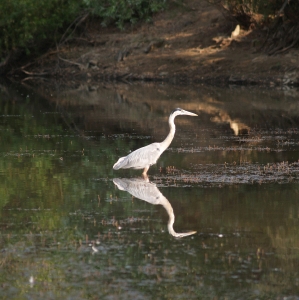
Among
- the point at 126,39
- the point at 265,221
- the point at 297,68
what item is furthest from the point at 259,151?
the point at 126,39

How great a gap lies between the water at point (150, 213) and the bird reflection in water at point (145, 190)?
18 mm

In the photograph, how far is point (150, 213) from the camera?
10.8m

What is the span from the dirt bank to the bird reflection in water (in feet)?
78.8

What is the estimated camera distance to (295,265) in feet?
27.2

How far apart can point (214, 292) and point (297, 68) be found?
97.5 feet

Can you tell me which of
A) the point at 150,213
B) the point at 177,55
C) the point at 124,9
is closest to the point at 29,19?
the point at 124,9

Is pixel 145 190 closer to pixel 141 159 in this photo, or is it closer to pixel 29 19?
pixel 141 159

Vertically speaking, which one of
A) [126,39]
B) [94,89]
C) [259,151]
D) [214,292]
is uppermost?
[126,39]

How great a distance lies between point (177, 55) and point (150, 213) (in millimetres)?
31669

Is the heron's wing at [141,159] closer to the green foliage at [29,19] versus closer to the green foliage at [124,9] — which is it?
the green foliage at [124,9]

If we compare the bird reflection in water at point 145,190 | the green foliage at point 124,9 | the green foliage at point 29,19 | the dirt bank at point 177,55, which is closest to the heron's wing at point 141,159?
the bird reflection in water at point 145,190

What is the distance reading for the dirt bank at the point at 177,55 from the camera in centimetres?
3781

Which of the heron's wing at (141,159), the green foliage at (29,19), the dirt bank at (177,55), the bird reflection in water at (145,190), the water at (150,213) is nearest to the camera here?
the water at (150,213)

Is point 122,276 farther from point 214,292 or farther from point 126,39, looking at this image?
point 126,39
